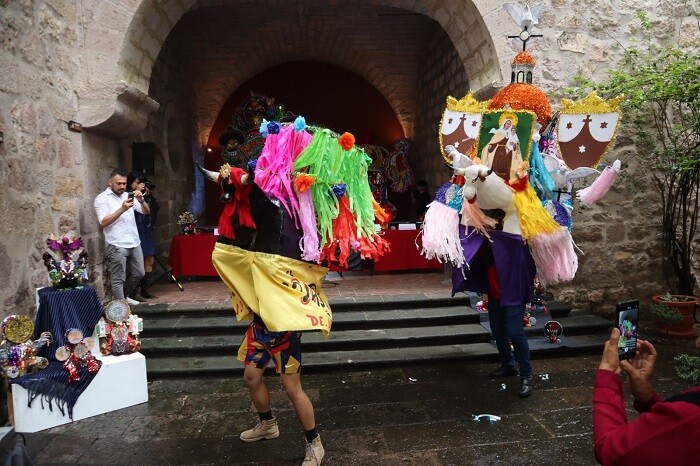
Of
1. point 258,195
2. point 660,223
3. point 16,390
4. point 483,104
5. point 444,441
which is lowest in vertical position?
point 444,441

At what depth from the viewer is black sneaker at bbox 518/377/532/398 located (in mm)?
3693

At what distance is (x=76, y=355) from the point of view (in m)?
3.58

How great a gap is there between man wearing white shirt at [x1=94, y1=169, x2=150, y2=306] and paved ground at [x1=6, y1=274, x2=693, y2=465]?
1463mm

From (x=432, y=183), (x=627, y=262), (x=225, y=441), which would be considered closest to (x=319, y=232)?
(x=225, y=441)

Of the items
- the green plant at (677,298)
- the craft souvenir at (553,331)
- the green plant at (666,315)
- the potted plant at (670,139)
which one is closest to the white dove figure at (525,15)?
the potted plant at (670,139)

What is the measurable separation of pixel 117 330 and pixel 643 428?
3623 millimetres

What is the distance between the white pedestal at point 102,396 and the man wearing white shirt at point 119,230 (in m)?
1.43

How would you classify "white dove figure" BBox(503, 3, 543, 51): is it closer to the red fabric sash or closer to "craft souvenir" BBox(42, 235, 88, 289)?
the red fabric sash

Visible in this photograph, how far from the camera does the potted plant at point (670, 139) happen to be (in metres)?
4.97

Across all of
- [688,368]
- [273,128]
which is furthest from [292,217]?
[688,368]

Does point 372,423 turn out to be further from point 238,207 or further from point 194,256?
point 194,256

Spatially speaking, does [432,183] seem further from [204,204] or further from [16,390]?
[16,390]

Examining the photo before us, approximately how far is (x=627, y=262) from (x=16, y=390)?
5985mm

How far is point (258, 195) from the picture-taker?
8.66 ft
